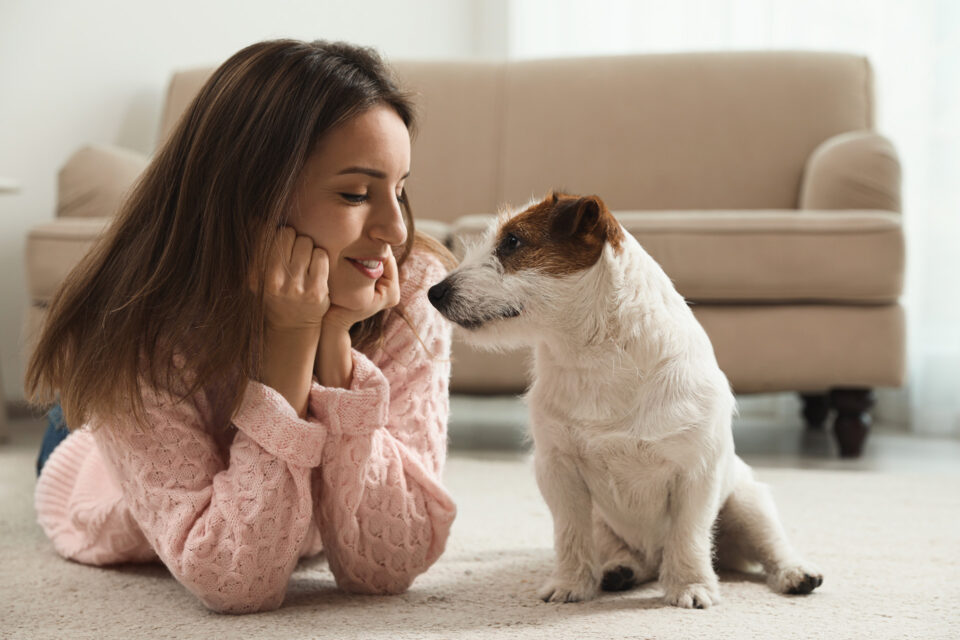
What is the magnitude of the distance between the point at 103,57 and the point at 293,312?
2779mm

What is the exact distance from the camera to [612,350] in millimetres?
1193

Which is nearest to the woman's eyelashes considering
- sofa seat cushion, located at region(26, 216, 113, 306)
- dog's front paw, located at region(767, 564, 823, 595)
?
A: dog's front paw, located at region(767, 564, 823, 595)

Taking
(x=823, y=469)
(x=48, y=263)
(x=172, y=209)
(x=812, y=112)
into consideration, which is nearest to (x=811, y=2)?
(x=812, y=112)

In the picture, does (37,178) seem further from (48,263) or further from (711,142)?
(711,142)

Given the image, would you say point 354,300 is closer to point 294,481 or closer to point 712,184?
point 294,481

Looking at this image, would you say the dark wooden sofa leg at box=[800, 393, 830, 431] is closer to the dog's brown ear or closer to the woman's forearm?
the dog's brown ear

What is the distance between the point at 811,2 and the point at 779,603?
270 centimetres

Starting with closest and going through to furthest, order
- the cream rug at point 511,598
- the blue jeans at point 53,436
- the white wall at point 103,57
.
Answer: the cream rug at point 511,598 → the blue jeans at point 53,436 → the white wall at point 103,57

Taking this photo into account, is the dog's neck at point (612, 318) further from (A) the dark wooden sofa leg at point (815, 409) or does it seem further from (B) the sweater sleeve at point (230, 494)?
(A) the dark wooden sofa leg at point (815, 409)

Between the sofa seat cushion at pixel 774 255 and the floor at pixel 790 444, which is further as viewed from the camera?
the floor at pixel 790 444

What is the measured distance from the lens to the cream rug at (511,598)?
3.67 ft

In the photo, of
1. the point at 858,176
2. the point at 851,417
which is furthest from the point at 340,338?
the point at 858,176

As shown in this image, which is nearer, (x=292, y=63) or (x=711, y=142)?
(x=292, y=63)

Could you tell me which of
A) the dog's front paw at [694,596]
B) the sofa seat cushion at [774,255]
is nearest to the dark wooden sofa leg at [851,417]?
the sofa seat cushion at [774,255]
